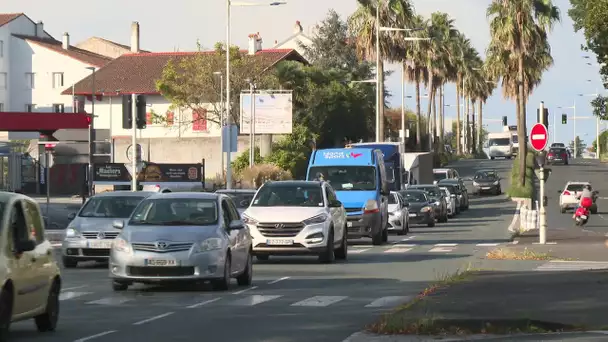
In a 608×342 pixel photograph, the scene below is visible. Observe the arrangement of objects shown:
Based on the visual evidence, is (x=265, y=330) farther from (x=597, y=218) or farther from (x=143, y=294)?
(x=597, y=218)

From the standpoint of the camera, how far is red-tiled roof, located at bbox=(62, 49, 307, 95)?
102250 millimetres

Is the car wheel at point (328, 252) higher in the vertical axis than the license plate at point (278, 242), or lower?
lower

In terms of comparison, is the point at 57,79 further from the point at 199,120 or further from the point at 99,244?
the point at 99,244

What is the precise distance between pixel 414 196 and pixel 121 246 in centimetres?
3615

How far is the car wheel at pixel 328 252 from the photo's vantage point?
2880cm

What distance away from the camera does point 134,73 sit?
106375 millimetres

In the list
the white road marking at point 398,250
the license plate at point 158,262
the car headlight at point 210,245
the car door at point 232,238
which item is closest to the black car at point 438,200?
the white road marking at point 398,250

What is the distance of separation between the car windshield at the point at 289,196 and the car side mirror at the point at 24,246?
1608cm

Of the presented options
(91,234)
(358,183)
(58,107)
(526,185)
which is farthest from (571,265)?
(58,107)

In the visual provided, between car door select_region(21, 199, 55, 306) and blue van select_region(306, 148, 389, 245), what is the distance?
2254 cm

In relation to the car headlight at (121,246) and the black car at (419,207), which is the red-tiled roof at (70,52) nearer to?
the black car at (419,207)

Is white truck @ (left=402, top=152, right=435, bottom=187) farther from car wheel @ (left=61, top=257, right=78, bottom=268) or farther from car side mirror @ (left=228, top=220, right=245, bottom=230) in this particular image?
car side mirror @ (left=228, top=220, right=245, bottom=230)

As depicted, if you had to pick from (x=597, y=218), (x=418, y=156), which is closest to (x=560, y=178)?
(x=418, y=156)

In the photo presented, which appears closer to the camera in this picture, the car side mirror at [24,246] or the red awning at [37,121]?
the car side mirror at [24,246]
